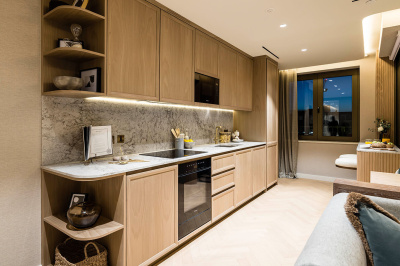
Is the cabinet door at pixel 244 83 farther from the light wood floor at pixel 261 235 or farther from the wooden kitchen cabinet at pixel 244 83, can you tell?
the light wood floor at pixel 261 235

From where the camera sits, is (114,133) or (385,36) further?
(385,36)

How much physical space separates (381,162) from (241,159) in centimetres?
175

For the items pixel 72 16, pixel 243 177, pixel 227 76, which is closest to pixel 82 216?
pixel 72 16

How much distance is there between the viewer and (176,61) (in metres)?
2.70

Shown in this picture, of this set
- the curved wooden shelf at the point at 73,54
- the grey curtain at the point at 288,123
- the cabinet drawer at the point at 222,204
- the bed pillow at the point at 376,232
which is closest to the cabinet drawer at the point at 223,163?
the cabinet drawer at the point at 222,204

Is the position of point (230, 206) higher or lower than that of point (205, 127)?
lower

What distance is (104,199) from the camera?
1.93 metres

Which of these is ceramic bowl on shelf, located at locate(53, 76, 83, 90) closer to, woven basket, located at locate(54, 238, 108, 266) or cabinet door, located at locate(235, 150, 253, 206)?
woven basket, located at locate(54, 238, 108, 266)

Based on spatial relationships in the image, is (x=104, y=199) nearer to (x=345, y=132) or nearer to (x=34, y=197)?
(x=34, y=197)

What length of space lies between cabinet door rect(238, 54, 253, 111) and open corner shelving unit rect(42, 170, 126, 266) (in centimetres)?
264

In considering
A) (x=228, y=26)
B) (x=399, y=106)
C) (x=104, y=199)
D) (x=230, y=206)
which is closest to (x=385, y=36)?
(x=399, y=106)

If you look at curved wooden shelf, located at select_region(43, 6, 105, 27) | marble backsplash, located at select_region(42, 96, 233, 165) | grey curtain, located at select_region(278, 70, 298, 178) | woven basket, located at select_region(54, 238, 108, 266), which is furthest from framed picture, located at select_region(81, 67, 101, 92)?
grey curtain, located at select_region(278, 70, 298, 178)

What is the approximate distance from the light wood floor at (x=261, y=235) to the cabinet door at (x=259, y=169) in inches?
7.8

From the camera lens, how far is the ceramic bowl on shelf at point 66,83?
181 cm
